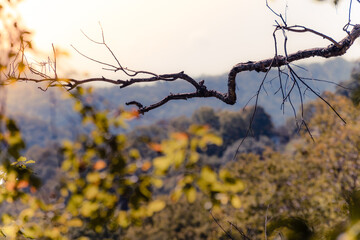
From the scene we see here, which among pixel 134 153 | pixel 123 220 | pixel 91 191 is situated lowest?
pixel 123 220

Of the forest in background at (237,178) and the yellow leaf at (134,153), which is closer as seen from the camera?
the forest in background at (237,178)

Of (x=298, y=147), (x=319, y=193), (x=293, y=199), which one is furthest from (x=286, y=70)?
(x=298, y=147)

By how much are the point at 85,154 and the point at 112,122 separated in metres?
0.34

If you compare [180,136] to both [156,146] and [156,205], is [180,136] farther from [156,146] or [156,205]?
[156,205]

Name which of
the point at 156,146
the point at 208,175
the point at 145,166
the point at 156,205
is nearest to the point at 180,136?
the point at 156,146

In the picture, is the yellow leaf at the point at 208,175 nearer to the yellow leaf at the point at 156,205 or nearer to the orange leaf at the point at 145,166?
the orange leaf at the point at 145,166

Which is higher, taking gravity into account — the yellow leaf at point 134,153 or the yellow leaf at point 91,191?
the yellow leaf at point 134,153

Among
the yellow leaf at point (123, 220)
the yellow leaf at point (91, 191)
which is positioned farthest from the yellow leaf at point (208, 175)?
the yellow leaf at point (123, 220)

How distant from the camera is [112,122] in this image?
2529mm

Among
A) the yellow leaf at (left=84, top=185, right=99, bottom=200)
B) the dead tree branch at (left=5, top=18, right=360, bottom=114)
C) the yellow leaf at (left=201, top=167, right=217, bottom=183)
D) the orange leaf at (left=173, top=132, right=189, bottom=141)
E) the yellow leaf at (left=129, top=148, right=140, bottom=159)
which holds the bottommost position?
the yellow leaf at (left=201, top=167, right=217, bottom=183)

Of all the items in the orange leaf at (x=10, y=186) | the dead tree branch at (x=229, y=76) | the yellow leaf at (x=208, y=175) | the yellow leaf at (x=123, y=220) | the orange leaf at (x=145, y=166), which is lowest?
the yellow leaf at (x=123, y=220)

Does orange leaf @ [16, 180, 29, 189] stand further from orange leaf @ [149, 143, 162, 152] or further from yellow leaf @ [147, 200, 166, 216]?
orange leaf @ [149, 143, 162, 152]

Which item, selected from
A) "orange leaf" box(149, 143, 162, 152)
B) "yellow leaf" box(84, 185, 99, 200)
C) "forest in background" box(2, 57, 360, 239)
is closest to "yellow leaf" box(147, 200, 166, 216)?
"forest in background" box(2, 57, 360, 239)

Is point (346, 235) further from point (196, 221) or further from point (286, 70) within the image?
point (196, 221)
